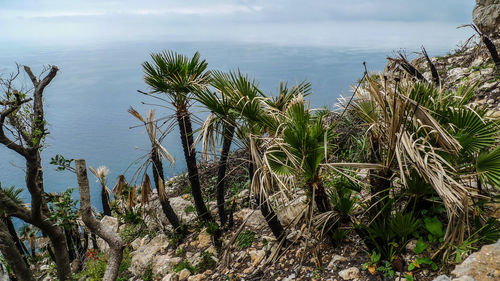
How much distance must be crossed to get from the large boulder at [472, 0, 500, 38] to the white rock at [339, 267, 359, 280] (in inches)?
516

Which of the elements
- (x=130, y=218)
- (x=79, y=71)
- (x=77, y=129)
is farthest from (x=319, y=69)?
(x=79, y=71)

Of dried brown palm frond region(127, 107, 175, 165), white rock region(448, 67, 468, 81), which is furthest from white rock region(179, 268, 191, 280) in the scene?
white rock region(448, 67, 468, 81)

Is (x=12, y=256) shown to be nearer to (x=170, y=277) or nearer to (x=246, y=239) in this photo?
(x=170, y=277)

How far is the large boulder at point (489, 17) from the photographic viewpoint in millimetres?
11627

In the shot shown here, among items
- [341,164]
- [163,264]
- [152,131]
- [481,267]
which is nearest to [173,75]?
[152,131]

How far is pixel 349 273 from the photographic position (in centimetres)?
338

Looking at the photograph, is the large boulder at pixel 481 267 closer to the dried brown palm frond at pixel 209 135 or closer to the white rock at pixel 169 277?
the dried brown palm frond at pixel 209 135

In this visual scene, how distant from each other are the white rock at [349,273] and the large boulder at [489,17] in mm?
13099

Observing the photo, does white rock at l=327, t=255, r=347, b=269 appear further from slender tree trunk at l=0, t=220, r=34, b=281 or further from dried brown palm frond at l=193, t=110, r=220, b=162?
slender tree trunk at l=0, t=220, r=34, b=281

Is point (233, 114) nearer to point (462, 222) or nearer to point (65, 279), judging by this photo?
point (462, 222)

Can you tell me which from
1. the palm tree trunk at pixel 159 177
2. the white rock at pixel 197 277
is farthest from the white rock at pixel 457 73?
the white rock at pixel 197 277

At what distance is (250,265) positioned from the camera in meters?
4.75

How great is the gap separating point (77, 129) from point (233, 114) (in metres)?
111

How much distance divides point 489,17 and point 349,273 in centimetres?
1351
